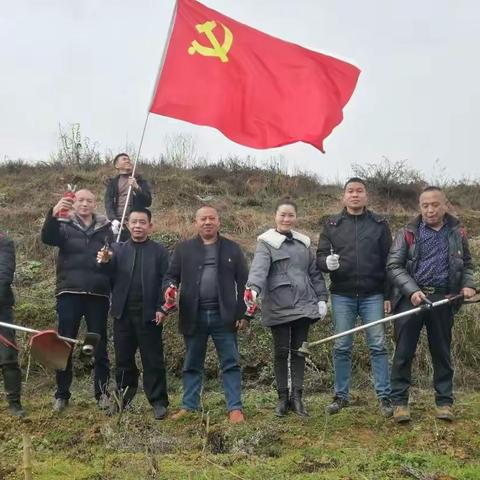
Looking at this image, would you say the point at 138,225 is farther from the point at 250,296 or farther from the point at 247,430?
the point at 247,430

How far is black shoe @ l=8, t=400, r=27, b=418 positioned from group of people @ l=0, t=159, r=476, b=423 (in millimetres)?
14

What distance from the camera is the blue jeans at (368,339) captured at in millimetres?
5527

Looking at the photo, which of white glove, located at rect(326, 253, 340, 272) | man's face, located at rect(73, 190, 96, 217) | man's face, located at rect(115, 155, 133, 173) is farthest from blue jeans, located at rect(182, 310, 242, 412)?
man's face, located at rect(115, 155, 133, 173)

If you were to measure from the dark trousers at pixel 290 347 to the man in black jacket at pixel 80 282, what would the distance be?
1.63 m

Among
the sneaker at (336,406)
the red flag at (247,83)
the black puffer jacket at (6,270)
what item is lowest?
the sneaker at (336,406)

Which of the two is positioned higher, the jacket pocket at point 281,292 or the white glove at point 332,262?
the white glove at point 332,262

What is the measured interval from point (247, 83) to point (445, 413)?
11.9 ft

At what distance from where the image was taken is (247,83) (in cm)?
635

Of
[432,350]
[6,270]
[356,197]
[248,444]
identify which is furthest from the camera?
[356,197]

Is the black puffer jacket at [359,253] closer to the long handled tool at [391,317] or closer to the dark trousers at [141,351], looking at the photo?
the long handled tool at [391,317]

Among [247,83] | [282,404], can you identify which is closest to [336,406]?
[282,404]

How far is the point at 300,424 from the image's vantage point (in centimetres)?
536

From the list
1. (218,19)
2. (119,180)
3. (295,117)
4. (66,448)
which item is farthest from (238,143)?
(66,448)

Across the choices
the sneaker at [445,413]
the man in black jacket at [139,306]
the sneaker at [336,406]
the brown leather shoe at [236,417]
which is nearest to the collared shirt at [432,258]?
the sneaker at [445,413]
